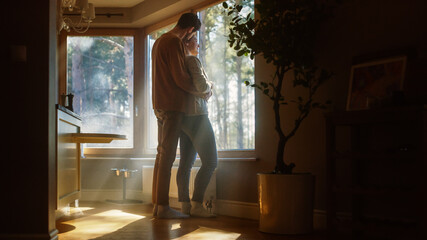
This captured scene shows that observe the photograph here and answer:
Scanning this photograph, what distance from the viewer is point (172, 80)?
3.65 metres

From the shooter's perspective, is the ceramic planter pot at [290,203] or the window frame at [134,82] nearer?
the ceramic planter pot at [290,203]

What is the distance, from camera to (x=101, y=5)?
5.57 meters

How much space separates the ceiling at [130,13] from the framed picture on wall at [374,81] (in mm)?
2642

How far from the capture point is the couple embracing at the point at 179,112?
3.60m

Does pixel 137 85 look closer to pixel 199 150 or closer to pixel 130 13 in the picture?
pixel 130 13

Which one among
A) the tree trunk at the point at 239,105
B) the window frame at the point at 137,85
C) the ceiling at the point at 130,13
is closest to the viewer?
the tree trunk at the point at 239,105

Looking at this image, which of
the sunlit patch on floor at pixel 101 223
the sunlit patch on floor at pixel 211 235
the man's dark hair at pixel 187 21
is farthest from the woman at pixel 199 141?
the sunlit patch on floor at pixel 211 235

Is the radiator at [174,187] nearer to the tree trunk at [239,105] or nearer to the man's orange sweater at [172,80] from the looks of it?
the tree trunk at [239,105]

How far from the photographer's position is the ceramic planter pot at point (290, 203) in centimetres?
287
